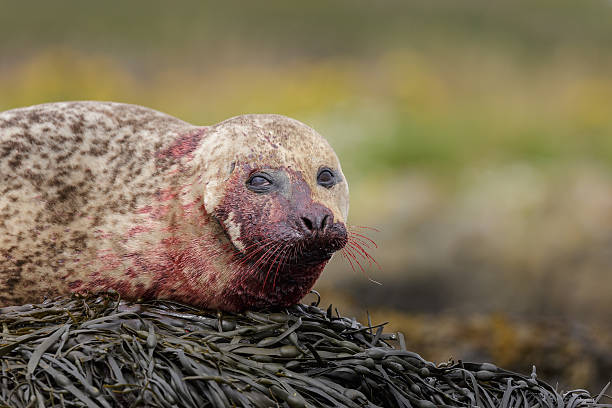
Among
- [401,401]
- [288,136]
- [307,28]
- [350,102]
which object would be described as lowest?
[401,401]

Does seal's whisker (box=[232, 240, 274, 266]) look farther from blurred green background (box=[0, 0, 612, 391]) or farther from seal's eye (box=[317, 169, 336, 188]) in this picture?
blurred green background (box=[0, 0, 612, 391])

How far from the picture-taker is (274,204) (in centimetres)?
400

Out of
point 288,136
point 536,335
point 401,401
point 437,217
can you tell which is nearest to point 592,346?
point 536,335

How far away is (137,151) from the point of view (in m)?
4.71

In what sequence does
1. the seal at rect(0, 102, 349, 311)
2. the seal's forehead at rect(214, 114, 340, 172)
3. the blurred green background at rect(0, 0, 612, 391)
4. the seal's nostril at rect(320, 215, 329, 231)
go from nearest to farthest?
the seal's nostril at rect(320, 215, 329, 231) → the seal at rect(0, 102, 349, 311) → the seal's forehead at rect(214, 114, 340, 172) → the blurred green background at rect(0, 0, 612, 391)

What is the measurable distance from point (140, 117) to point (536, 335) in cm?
551

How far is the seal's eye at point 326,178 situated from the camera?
425cm

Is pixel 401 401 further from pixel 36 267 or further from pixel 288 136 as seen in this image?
pixel 36 267

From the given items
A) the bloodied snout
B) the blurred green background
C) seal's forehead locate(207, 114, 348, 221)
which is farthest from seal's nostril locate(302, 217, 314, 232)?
the blurred green background

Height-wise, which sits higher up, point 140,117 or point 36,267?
point 140,117

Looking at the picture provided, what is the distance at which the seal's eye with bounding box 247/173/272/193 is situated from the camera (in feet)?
13.4

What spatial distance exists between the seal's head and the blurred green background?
4361 millimetres

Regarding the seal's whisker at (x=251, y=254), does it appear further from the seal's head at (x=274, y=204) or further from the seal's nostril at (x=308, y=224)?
the seal's nostril at (x=308, y=224)

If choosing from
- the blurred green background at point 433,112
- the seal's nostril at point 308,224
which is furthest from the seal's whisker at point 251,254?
the blurred green background at point 433,112
